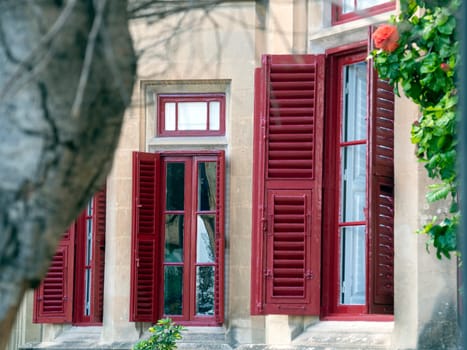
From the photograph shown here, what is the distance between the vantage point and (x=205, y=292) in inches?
577

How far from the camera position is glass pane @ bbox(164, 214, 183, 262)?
14.8 meters

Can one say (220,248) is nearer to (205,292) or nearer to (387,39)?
(205,292)

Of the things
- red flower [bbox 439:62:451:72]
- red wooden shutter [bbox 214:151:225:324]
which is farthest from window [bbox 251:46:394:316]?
red flower [bbox 439:62:451:72]

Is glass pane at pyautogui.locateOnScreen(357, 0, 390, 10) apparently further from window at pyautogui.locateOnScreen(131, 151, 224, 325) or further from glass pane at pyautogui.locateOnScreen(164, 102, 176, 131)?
glass pane at pyautogui.locateOnScreen(164, 102, 176, 131)

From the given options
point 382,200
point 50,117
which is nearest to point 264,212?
point 382,200

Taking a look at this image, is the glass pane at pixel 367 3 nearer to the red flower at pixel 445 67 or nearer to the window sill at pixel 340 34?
the window sill at pixel 340 34

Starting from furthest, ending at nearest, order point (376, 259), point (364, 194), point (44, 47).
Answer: point (364, 194) → point (376, 259) → point (44, 47)

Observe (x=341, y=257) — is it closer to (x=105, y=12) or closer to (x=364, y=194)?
(x=364, y=194)

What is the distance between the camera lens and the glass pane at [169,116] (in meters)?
14.8

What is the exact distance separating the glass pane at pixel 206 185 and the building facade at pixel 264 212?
0.04ft

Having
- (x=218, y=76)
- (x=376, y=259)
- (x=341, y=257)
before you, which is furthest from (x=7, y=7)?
(x=218, y=76)

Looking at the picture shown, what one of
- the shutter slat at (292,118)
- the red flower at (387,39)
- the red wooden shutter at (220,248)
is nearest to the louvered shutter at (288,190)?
the shutter slat at (292,118)

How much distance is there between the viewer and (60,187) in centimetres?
512

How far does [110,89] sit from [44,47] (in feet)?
1.15
